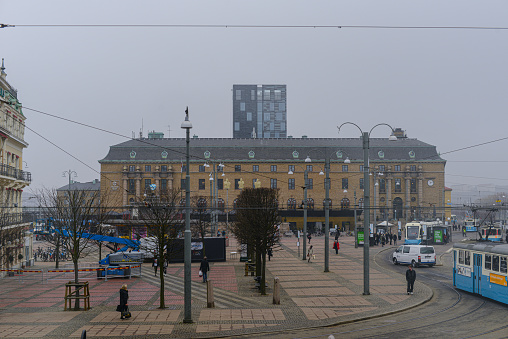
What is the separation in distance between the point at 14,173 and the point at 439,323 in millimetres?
34481

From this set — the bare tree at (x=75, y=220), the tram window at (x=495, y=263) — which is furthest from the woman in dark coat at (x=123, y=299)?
the tram window at (x=495, y=263)

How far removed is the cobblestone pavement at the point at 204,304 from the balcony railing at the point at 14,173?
26.0ft

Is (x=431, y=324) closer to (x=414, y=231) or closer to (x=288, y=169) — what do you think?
(x=414, y=231)

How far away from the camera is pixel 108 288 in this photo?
30062 millimetres

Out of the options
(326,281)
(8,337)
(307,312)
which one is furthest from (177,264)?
(8,337)

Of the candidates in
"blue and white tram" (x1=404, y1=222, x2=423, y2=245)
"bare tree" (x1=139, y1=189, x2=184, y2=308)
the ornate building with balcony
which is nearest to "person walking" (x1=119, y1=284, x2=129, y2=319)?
"bare tree" (x1=139, y1=189, x2=184, y2=308)

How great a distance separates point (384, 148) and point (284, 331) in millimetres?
87396

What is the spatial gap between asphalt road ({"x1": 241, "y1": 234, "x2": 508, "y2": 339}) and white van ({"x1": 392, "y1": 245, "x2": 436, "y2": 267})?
13.2 m

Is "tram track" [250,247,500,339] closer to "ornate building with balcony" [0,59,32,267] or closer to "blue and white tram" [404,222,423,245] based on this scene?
"ornate building with balcony" [0,59,32,267]

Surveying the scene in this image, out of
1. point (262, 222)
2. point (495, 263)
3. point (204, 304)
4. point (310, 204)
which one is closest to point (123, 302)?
point (204, 304)

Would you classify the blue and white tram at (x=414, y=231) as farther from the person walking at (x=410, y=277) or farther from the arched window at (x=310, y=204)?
the arched window at (x=310, y=204)

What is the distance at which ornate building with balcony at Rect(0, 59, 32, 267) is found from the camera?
120ft

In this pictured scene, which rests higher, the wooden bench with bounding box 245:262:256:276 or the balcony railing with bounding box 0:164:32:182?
the balcony railing with bounding box 0:164:32:182

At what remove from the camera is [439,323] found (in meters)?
19.8
